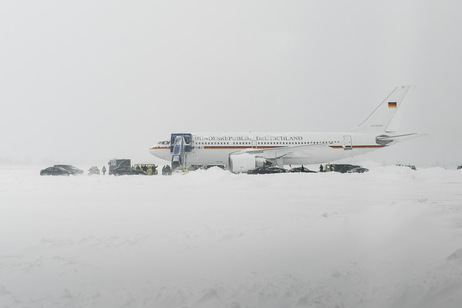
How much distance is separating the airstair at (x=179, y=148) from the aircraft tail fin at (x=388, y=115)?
63.4ft

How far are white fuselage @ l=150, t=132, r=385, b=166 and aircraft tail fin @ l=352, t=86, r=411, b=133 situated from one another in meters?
4.97

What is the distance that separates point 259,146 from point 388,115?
16.4 metres

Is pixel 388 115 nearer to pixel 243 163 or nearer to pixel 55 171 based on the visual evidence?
pixel 243 163

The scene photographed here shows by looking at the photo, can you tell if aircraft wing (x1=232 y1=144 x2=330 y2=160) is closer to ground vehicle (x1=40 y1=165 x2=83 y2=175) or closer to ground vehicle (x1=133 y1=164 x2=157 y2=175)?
ground vehicle (x1=133 y1=164 x2=157 y2=175)

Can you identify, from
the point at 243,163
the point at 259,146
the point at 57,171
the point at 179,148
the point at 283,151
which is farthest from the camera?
the point at 259,146

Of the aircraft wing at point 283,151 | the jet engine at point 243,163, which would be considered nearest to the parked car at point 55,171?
the jet engine at point 243,163

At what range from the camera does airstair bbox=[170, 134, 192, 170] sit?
36094mm

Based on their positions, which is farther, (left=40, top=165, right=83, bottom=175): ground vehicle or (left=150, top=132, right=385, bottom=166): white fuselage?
(left=150, top=132, right=385, bottom=166): white fuselage

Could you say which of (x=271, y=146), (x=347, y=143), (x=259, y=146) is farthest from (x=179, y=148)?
(x=347, y=143)

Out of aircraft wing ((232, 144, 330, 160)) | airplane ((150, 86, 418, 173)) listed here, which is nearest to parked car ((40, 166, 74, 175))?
airplane ((150, 86, 418, 173))

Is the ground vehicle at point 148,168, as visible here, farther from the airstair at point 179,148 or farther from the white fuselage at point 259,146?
the airstair at point 179,148

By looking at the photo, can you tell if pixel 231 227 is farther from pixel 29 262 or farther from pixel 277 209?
pixel 29 262

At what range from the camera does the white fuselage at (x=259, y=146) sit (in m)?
37.2

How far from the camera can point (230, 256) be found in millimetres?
6867
